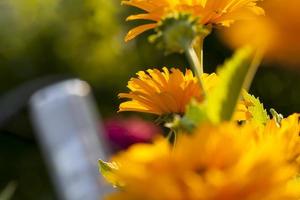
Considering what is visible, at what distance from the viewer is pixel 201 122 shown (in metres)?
0.42

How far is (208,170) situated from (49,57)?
10.8 ft

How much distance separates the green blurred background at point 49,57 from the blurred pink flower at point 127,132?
279mm

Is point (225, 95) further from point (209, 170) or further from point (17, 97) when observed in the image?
point (17, 97)

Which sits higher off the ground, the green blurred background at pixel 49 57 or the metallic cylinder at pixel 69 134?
the green blurred background at pixel 49 57

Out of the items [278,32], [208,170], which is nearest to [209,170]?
[208,170]

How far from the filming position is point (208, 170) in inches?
14.2

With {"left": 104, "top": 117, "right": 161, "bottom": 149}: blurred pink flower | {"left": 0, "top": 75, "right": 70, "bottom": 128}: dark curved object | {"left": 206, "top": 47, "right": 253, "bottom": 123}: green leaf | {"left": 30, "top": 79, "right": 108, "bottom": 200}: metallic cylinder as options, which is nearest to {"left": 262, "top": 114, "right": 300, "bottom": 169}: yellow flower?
{"left": 206, "top": 47, "right": 253, "bottom": 123}: green leaf

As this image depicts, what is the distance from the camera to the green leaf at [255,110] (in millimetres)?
535

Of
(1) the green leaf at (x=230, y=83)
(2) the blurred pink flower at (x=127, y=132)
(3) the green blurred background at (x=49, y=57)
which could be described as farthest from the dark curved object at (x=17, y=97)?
(1) the green leaf at (x=230, y=83)

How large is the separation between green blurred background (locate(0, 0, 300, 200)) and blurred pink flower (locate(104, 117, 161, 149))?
28 centimetres

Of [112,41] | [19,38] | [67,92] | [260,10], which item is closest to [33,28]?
[19,38]

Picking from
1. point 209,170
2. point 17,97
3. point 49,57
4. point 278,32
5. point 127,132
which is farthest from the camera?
point 49,57

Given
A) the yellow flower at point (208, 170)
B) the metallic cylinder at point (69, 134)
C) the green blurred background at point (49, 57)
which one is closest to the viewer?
the yellow flower at point (208, 170)

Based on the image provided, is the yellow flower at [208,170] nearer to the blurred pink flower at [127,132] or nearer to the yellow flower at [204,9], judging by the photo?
the yellow flower at [204,9]
